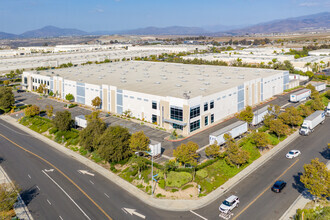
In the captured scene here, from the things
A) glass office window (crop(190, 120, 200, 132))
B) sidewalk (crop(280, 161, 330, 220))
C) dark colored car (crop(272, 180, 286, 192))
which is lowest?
sidewalk (crop(280, 161, 330, 220))

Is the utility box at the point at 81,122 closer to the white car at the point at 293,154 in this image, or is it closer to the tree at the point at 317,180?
the white car at the point at 293,154

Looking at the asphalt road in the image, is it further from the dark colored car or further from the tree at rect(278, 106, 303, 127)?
the tree at rect(278, 106, 303, 127)

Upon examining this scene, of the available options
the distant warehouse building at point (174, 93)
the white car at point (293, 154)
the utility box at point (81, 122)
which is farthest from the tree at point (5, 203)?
the white car at point (293, 154)

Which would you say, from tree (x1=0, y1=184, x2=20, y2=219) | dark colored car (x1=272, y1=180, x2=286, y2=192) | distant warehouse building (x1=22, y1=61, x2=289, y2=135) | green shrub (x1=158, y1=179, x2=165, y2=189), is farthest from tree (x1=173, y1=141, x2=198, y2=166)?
tree (x1=0, y1=184, x2=20, y2=219)

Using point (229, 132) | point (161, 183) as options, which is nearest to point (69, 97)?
point (229, 132)

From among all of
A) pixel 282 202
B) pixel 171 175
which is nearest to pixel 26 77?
pixel 171 175

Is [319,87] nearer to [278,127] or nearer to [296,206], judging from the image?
[278,127]
